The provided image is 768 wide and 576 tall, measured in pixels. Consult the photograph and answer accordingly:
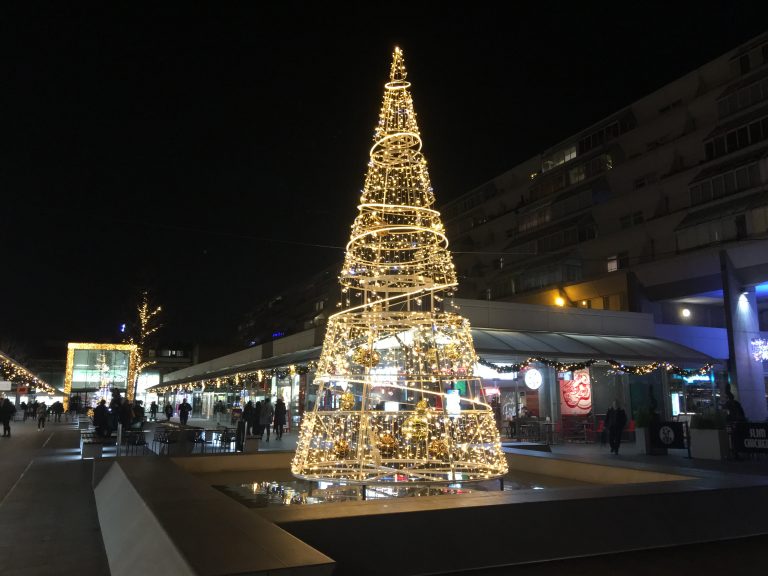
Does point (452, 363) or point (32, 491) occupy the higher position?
point (452, 363)

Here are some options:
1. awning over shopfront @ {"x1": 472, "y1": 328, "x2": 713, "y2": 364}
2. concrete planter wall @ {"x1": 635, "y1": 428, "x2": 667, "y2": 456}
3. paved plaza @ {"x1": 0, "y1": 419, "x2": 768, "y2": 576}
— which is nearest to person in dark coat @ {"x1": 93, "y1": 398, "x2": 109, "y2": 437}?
paved plaza @ {"x1": 0, "y1": 419, "x2": 768, "y2": 576}

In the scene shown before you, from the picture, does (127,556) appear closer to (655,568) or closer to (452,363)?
(655,568)

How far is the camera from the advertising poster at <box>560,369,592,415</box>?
78.0 feet

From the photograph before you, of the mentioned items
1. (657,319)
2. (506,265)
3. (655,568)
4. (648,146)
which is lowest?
(655,568)

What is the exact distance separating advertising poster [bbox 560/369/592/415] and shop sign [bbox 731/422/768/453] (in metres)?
7.43

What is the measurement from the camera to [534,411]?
2442cm

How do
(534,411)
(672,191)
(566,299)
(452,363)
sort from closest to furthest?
(452,363), (534,411), (672,191), (566,299)

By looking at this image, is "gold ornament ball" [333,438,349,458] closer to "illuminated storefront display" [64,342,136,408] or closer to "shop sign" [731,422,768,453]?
"shop sign" [731,422,768,453]

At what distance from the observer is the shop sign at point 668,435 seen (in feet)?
57.6

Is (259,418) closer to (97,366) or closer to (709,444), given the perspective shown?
(709,444)

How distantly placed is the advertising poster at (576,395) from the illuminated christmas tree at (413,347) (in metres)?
15.0

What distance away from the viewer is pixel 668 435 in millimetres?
17875

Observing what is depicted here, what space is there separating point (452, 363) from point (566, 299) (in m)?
28.7

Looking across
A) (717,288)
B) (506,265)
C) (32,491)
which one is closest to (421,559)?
(32,491)
